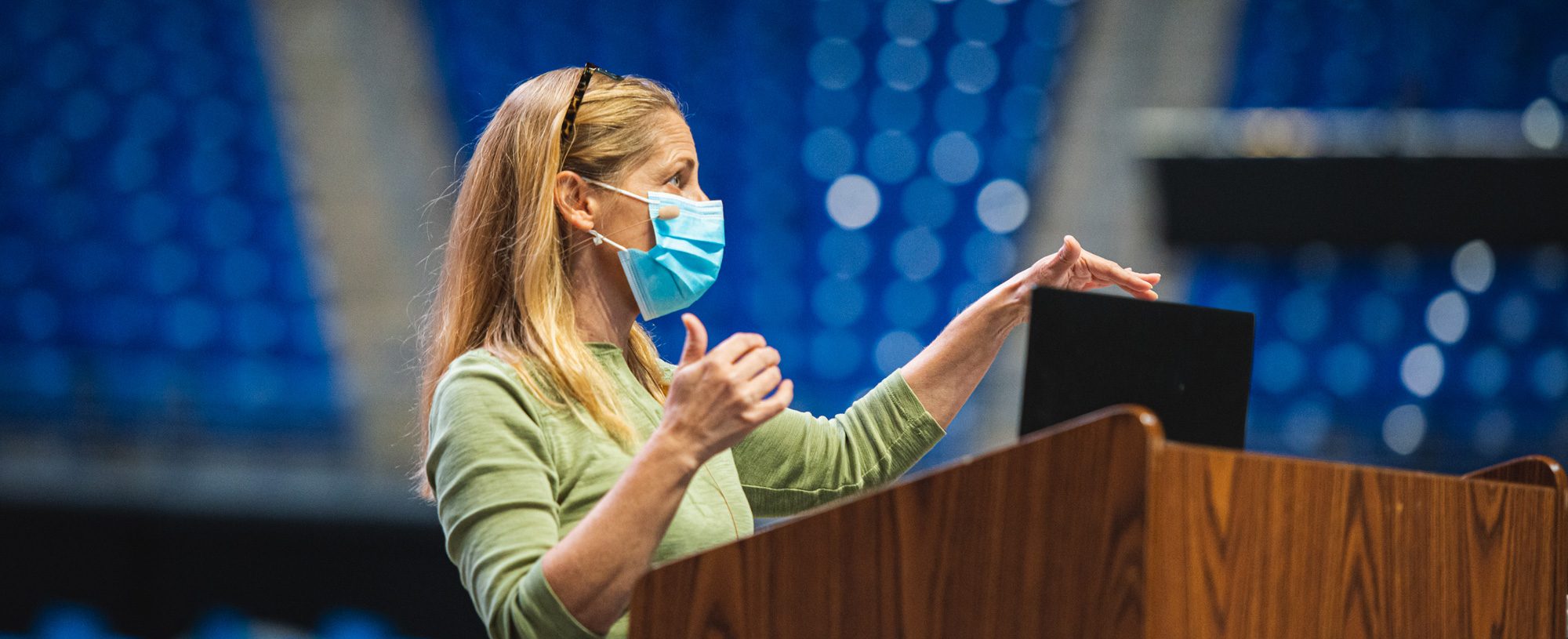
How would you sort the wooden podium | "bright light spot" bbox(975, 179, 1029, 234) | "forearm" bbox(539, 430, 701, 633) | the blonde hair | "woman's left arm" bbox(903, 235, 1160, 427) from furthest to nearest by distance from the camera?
"bright light spot" bbox(975, 179, 1029, 234) < "woman's left arm" bbox(903, 235, 1160, 427) < the blonde hair < "forearm" bbox(539, 430, 701, 633) < the wooden podium

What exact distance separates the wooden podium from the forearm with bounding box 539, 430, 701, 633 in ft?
0.17

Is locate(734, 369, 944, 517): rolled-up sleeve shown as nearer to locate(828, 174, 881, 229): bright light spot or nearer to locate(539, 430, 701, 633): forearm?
locate(539, 430, 701, 633): forearm

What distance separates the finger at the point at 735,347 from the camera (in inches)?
27.1

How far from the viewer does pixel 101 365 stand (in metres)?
2.39

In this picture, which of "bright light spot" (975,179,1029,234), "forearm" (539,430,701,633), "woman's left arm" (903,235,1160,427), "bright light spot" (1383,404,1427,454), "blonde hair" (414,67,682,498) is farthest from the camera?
"bright light spot" (975,179,1029,234)

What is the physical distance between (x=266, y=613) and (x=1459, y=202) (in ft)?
7.45

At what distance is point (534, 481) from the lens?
0.76 m

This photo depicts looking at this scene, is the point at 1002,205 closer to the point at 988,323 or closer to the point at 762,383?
the point at 988,323

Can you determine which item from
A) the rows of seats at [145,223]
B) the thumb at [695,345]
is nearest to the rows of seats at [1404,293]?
the thumb at [695,345]

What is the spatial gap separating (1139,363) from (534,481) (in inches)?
15.1

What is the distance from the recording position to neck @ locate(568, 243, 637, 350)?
3.10 feet

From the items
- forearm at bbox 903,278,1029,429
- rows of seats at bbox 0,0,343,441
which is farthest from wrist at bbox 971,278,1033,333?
rows of seats at bbox 0,0,343,441

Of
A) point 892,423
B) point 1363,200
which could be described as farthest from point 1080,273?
point 1363,200

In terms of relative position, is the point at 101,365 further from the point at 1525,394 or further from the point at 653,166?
the point at 1525,394
